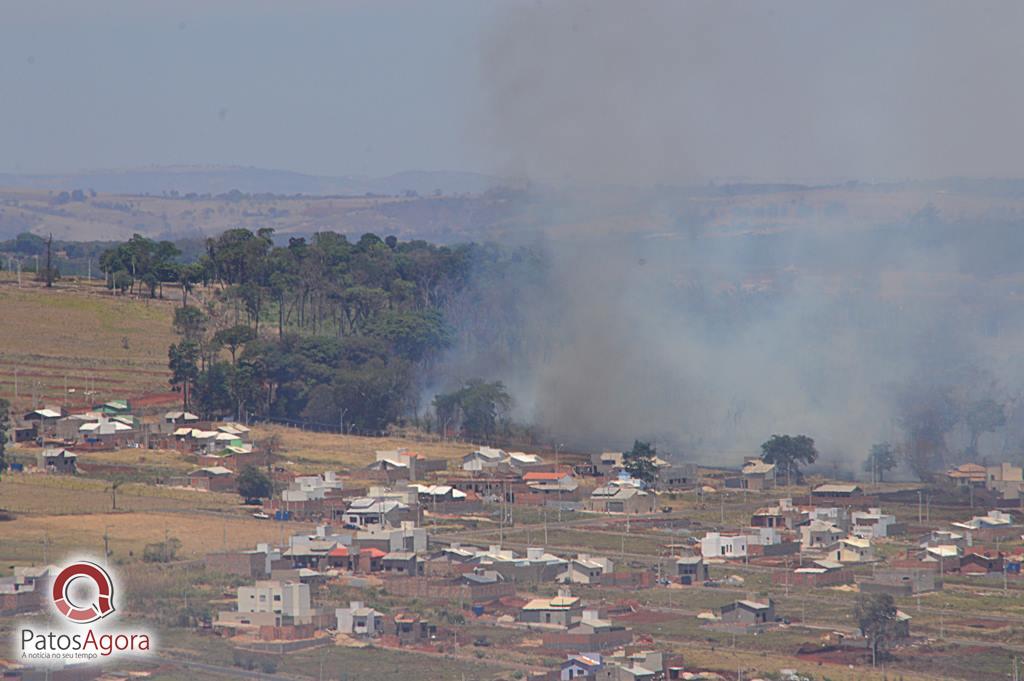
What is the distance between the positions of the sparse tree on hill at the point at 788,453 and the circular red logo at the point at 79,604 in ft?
125

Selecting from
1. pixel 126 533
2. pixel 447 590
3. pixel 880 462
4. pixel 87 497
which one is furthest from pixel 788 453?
pixel 126 533

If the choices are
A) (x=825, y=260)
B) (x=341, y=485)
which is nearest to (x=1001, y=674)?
(x=341, y=485)

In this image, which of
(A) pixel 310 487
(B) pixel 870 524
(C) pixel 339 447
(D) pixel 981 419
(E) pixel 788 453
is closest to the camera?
(A) pixel 310 487

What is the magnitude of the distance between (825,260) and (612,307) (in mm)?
36399

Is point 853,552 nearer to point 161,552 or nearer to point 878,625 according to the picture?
point 878,625

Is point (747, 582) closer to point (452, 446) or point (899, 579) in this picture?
point (899, 579)

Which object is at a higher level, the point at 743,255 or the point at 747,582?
the point at 743,255

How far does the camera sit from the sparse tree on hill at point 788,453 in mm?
67688

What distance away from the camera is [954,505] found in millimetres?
63188

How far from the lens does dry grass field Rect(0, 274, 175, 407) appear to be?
72312 mm

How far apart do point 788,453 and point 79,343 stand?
27.5 m

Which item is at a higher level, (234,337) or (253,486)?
(234,337)

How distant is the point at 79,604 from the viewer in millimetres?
32000

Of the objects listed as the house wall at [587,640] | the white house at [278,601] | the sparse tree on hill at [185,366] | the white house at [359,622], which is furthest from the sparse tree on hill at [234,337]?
the house wall at [587,640]
